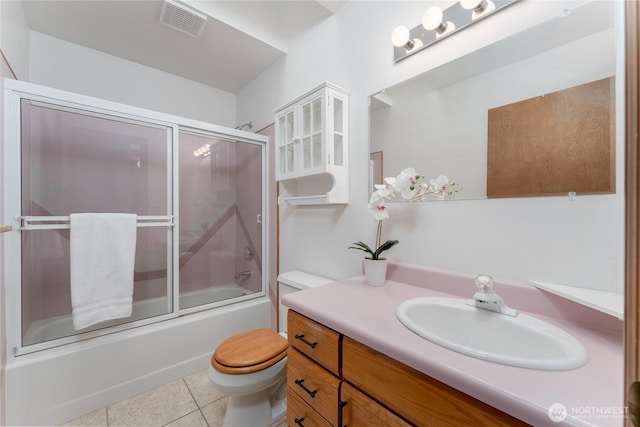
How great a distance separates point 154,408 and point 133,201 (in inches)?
55.0

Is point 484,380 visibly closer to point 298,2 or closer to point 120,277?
point 120,277

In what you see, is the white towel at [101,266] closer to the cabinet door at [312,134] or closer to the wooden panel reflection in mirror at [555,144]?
the cabinet door at [312,134]

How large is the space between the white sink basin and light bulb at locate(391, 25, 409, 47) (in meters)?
1.17

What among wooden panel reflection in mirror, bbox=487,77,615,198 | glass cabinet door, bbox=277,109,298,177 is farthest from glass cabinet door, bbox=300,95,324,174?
wooden panel reflection in mirror, bbox=487,77,615,198

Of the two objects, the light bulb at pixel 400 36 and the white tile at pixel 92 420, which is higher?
the light bulb at pixel 400 36

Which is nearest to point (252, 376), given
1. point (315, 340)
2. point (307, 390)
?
point (307, 390)

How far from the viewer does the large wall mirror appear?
31.8 inches

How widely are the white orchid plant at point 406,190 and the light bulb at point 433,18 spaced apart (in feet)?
2.05

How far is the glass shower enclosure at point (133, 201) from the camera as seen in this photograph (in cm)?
135

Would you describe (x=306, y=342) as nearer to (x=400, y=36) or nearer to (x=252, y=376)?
(x=252, y=376)

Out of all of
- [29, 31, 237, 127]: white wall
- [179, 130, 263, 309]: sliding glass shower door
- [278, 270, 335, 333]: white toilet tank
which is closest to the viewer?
[278, 270, 335, 333]: white toilet tank

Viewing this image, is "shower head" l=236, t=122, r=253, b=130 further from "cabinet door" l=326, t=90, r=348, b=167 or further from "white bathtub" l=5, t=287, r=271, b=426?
"white bathtub" l=5, t=287, r=271, b=426

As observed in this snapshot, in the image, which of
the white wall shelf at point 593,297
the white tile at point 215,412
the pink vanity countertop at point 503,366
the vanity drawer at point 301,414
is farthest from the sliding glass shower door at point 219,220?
the white wall shelf at point 593,297

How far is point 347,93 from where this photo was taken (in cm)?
152
